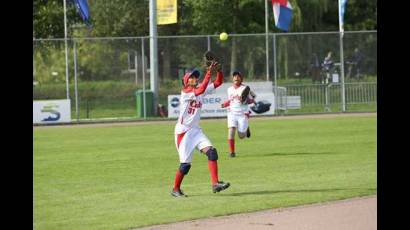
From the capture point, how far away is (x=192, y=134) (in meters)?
13.2

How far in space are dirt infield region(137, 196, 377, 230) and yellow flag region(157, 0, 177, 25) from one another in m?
23.3

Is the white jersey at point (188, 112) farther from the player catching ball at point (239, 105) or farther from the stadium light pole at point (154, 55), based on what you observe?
the stadium light pole at point (154, 55)

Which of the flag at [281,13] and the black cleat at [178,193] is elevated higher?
the flag at [281,13]

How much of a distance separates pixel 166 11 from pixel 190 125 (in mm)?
21917

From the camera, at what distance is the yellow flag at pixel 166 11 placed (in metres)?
34.3

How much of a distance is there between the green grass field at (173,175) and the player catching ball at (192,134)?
1.07ft

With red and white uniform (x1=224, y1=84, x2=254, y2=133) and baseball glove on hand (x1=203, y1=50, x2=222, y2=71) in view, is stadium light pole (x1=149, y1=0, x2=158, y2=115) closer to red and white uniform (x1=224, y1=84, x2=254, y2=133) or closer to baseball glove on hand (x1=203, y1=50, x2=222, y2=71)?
red and white uniform (x1=224, y1=84, x2=254, y2=133)

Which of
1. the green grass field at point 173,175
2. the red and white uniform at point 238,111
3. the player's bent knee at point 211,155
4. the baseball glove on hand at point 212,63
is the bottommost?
the green grass field at point 173,175

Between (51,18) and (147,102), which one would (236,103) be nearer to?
(147,102)

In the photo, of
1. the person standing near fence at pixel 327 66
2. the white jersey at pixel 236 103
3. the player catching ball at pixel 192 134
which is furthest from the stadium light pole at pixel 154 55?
the player catching ball at pixel 192 134

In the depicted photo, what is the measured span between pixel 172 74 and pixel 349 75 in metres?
7.69
